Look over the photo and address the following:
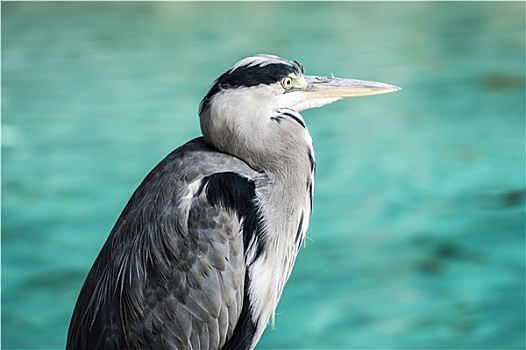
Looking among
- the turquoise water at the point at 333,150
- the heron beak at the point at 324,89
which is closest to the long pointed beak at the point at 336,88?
the heron beak at the point at 324,89

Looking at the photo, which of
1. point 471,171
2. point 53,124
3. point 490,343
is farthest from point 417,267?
point 53,124

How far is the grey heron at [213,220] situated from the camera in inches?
76.2

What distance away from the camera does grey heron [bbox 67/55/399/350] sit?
76.2 inches

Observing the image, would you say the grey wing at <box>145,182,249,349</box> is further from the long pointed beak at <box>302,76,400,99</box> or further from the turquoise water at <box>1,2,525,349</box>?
the turquoise water at <box>1,2,525,349</box>

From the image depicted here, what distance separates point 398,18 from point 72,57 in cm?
229

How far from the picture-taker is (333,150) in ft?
18.2

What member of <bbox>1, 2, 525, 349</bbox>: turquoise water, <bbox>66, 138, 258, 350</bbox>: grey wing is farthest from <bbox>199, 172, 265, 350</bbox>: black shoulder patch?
<bbox>1, 2, 525, 349</bbox>: turquoise water

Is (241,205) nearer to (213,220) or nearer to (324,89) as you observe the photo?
(213,220)

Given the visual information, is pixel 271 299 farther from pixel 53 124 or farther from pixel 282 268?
pixel 53 124

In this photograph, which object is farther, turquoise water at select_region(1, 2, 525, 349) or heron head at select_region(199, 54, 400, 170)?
turquoise water at select_region(1, 2, 525, 349)

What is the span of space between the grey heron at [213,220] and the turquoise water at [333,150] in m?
2.26

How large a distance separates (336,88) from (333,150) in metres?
3.53

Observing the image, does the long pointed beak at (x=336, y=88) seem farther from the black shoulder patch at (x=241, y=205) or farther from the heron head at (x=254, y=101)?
the black shoulder patch at (x=241, y=205)

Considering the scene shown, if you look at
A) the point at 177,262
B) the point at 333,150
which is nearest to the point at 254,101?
the point at 177,262
